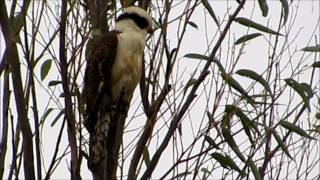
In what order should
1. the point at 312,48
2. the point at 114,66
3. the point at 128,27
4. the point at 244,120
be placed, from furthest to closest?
1. the point at 128,27
2. the point at 114,66
3. the point at 312,48
4. the point at 244,120

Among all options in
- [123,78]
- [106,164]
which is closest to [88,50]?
[123,78]

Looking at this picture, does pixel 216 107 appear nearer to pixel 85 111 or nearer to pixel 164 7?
pixel 164 7

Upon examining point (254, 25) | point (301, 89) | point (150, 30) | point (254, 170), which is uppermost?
point (150, 30)

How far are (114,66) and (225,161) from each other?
662 mm

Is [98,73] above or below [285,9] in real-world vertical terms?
below

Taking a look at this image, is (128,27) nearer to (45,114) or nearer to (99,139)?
(99,139)

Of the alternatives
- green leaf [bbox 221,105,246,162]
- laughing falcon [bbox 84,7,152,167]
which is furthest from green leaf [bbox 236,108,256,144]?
laughing falcon [bbox 84,7,152,167]

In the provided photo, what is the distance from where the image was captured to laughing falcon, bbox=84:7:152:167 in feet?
8.17

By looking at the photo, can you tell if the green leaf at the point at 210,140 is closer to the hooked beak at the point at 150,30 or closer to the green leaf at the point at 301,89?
the green leaf at the point at 301,89

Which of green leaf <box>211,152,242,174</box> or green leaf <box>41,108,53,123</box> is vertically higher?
green leaf <box>41,108,53,123</box>

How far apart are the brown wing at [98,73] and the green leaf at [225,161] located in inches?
18.7

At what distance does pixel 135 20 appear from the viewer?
2615mm

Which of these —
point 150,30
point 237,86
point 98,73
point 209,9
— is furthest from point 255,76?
point 98,73

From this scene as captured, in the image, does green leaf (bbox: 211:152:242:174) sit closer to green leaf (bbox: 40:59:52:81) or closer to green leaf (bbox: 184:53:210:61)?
green leaf (bbox: 184:53:210:61)
